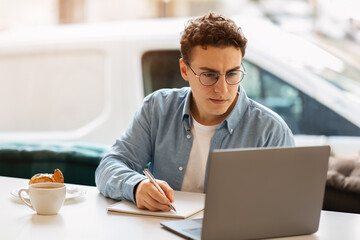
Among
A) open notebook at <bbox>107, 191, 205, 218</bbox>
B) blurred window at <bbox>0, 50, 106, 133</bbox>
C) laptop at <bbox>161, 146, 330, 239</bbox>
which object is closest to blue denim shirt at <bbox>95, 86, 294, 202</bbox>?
open notebook at <bbox>107, 191, 205, 218</bbox>

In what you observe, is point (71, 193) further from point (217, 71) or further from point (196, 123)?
point (217, 71)

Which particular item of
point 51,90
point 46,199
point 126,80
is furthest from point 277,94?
point 46,199

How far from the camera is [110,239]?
4.94ft

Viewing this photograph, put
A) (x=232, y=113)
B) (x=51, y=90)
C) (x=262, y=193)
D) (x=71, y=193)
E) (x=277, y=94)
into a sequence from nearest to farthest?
(x=262, y=193) → (x=71, y=193) → (x=232, y=113) → (x=277, y=94) → (x=51, y=90)

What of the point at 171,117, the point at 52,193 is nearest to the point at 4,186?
the point at 52,193

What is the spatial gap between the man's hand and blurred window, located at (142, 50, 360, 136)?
6.10 feet

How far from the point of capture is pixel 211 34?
198 cm

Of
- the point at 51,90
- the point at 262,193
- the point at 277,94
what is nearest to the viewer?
the point at 262,193

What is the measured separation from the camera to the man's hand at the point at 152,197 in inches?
67.9

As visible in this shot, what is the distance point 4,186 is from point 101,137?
165 centimetres

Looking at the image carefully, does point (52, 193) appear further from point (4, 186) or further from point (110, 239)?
point (4, 186)

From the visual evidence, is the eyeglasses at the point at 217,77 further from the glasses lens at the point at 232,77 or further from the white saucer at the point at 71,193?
the white saucer at the point at 71,193

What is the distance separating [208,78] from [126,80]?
174 centimetres

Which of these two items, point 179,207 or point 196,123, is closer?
point 179,207
